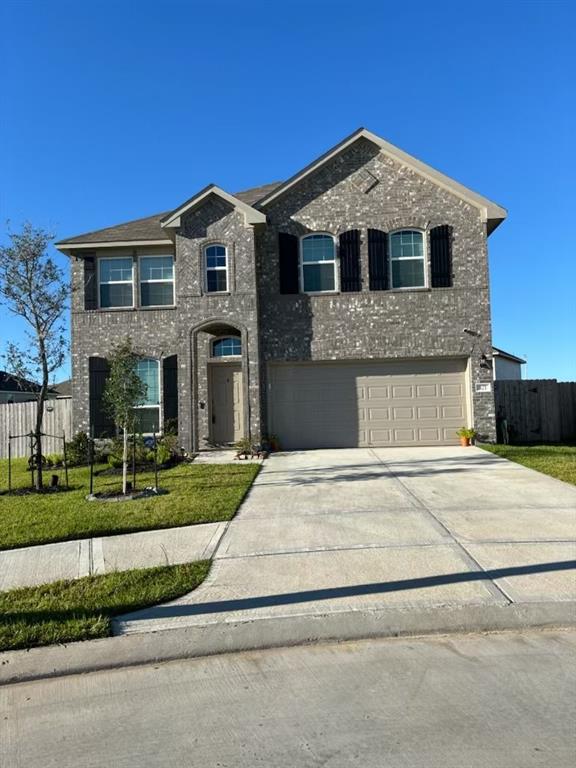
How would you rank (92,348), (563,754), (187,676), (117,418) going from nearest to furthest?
(563,754) → (187,676) → (117,418) → (92,348)

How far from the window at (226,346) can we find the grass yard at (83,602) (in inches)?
417

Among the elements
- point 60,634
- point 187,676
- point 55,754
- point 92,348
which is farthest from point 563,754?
point 92,348

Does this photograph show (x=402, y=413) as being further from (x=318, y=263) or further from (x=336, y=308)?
(x=318, y=263)

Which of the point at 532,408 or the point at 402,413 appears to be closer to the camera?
the point at 402,413

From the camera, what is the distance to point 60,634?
4324 millimetres

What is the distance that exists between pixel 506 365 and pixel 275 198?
25935 mm

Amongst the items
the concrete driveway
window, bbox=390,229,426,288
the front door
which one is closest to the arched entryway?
the front door

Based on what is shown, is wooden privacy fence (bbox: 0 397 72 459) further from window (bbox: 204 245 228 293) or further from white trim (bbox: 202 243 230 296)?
window (bbox: 204 245 228 293)

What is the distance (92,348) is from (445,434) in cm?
1024

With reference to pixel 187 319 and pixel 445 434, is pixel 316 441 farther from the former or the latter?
pixel 187 319

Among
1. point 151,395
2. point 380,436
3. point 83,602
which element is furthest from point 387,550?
point 151,395

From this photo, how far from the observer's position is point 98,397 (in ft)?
53.8

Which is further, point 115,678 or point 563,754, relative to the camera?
point 115,678

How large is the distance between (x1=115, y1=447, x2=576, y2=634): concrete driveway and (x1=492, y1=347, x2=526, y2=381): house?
2347 cm
